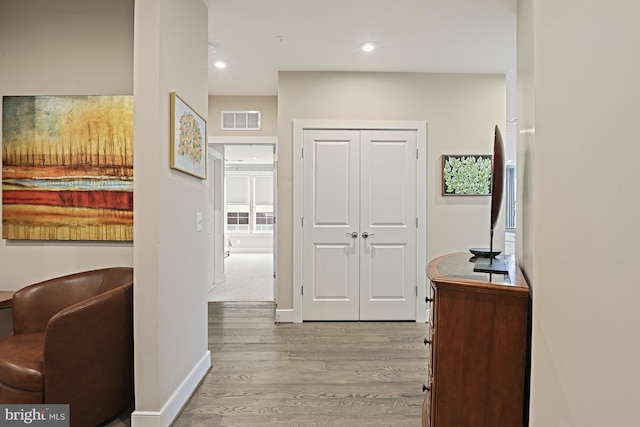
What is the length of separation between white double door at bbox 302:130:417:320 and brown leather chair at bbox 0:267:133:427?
1998 millimetres

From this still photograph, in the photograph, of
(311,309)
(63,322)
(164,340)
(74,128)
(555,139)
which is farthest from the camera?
(311,309)

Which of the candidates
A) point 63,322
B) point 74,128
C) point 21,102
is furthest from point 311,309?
point 21,102

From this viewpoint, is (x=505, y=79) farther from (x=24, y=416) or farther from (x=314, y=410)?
(x=24, y=416)

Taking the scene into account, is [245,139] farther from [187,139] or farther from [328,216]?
[187,139]

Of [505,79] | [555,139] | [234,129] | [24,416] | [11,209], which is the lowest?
[24,416]

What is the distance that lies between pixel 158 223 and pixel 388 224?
250 centimetres

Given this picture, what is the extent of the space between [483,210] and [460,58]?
5.26 feet

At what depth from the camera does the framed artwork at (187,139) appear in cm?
195

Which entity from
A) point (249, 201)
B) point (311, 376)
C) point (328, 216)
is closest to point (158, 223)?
point (311, 376)

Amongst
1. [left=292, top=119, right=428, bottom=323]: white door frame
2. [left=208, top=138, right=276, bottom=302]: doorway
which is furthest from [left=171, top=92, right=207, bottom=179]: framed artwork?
[left=208, top=138, right=276, bottom=302]: doorway

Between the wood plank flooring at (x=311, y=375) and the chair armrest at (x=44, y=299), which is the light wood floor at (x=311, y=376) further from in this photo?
the chair armrest at (x=44, y=299)

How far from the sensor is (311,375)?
98.0 inches

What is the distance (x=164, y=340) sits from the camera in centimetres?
188

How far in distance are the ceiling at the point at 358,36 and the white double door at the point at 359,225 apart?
2.49ft
